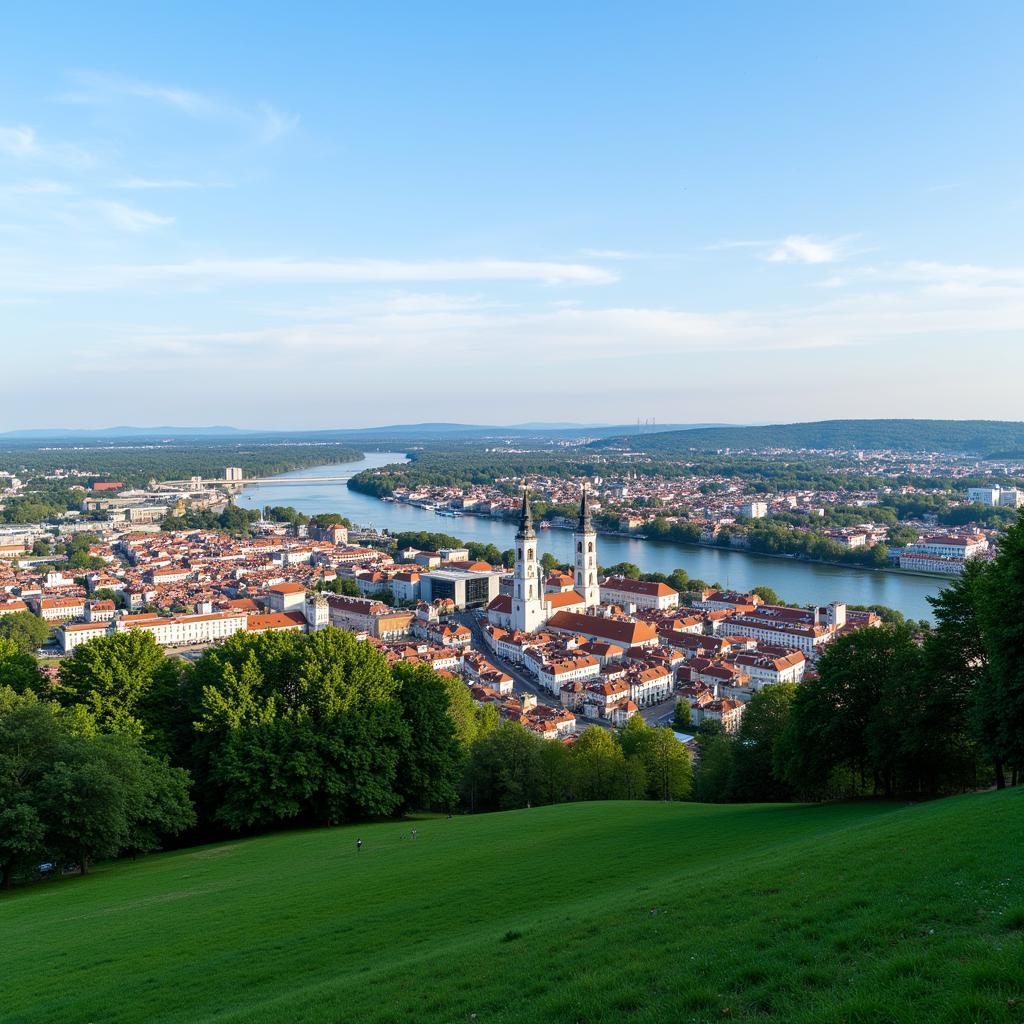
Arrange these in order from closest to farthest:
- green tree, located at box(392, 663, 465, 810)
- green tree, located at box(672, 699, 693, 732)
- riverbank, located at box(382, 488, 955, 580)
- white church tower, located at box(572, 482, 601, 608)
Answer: green tree, located at box(392, 663, 465, 810)
green tree, located at box(672, 699, 693, 732)
white church tower, located at box(572, 482, 601, 608)
riverbank, located at box(382, 488, 955, 580)

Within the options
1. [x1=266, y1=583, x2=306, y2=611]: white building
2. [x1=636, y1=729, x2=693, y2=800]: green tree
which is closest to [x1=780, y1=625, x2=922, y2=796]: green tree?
[x1=636, y1=729, x2=693, y2=800]: green tree

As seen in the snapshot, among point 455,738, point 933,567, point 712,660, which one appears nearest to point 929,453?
point 933,567

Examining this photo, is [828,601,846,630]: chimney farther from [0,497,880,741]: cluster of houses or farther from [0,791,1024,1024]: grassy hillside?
[0,791,1024,1024]: grassy hillside

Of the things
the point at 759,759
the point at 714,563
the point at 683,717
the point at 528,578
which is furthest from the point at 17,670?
the point at 714,563

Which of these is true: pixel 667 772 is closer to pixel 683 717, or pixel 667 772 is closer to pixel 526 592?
pixel 683 717

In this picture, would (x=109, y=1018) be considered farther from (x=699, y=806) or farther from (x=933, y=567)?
(x=933, y=567)

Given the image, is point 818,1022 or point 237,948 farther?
point 237,948
